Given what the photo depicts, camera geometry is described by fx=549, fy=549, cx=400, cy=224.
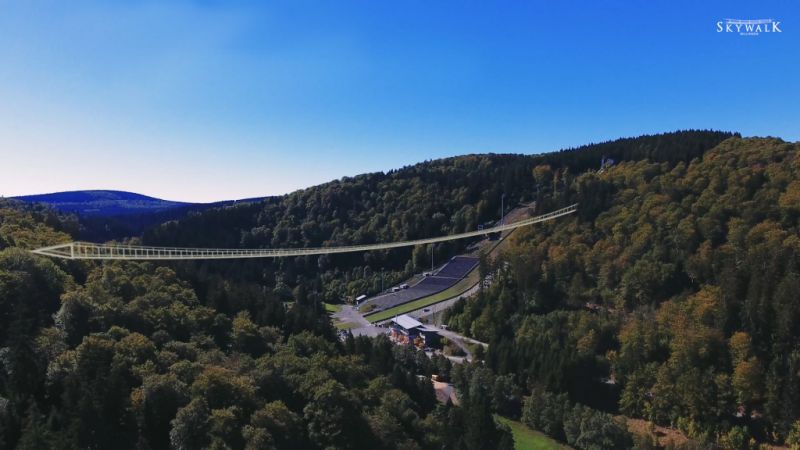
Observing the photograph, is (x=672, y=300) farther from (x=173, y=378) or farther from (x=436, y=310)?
(x=173, y=378)

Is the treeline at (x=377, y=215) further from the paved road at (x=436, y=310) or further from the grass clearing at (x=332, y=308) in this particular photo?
the paved road at (x=436, y=310)

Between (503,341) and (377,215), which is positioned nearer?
(503,341)

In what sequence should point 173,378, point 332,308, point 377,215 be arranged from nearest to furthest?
point 173,378
point 332,308
point 377,215

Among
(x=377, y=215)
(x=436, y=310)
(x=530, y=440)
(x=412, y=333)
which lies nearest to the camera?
(x=530, y=440)

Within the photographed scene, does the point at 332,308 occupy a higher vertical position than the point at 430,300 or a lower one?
lower

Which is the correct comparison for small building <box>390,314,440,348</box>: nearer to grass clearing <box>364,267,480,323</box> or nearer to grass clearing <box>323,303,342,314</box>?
grass clearing <box>364,267,480,323</box>

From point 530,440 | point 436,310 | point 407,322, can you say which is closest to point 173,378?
point 530,440

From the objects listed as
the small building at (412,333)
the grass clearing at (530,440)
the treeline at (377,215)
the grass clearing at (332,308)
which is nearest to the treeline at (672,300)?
the grass clearing at (530,440)
